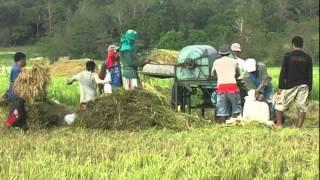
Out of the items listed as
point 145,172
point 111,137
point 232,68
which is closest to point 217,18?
point 232,68

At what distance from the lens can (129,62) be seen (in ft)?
31.7

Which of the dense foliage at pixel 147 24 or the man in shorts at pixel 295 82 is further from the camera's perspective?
the dense foliage at pixel 147 24

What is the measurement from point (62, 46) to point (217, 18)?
3.04 m

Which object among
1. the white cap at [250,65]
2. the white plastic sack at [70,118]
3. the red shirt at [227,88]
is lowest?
the white plastic sack at [70,118]

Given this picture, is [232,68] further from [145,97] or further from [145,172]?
[145,172]

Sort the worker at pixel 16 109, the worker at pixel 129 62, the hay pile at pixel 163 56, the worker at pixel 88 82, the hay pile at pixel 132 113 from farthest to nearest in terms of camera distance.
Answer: the hay pile at pixel 163 56 → the worker at pixel 129 62 → the worker at pixel 88 82 → the worker at pixel 16 109 → the hay pile at pixel 132 113

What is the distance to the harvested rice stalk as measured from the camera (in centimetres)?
868

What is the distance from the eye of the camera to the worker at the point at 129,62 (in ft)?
31.6

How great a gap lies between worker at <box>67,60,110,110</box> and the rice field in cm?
100

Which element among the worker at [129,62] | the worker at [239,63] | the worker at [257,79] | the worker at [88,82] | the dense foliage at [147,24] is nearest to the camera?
the worker at [257,79]

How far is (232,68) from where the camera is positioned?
8.95 metres

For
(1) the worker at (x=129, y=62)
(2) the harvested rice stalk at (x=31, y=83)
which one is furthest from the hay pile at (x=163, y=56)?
(2) the harvested rice stalk at (x=31, y=83)

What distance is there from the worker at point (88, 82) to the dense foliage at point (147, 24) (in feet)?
5.88

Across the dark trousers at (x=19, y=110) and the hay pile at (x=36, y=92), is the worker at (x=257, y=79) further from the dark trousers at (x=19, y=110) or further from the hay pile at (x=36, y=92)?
the dark trousers at (x=19, y=110)
